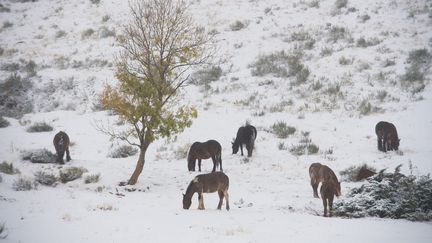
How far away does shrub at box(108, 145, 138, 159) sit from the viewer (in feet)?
58.4

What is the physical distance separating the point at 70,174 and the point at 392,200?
9.90 meters

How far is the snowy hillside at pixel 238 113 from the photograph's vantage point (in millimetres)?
8859

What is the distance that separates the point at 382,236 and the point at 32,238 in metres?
6.64

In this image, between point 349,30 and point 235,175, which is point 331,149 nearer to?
point 235,175

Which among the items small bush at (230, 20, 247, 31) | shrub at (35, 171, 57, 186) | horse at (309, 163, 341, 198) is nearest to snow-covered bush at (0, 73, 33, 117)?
shrub at (35, 171, 57, 186)

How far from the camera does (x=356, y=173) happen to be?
13.7 metres

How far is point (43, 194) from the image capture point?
11.5 metres

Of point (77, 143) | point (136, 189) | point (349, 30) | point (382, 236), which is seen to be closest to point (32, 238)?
point (136, 189)

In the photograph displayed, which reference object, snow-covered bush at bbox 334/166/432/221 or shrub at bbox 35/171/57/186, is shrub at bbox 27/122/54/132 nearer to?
shrub at bbox 35/171/57/186

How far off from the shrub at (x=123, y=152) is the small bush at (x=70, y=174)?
377cm

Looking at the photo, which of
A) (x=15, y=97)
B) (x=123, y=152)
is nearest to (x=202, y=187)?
(x=123, y=152)

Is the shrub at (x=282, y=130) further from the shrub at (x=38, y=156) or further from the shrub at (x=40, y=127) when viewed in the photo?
the shrub at (x=40, y=127)

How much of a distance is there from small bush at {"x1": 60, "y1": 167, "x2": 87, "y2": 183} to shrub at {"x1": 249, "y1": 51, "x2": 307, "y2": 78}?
51.9 feet

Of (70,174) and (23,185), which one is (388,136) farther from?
(23,185)
